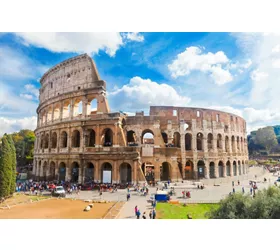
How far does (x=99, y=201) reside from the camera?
14.4 meters

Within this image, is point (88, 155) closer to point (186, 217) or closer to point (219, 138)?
point (186, 217)

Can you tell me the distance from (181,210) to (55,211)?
764cm

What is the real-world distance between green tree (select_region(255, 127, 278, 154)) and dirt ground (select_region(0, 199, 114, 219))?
49946 millimetres

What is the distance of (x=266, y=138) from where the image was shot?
166 ft

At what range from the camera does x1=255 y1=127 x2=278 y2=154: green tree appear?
5028 centimetres

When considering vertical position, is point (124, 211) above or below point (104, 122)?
below

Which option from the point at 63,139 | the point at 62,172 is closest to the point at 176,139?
the point at 63,139

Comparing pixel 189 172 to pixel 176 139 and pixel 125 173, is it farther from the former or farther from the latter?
pixel 125 173

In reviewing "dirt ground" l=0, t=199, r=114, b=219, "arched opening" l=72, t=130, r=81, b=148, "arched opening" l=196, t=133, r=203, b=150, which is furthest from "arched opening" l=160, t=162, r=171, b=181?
"arched opening" l=72, t=130, r=81, b=148

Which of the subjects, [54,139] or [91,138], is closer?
[91,138]

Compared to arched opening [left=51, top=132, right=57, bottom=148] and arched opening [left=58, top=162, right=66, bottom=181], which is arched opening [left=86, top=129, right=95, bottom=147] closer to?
arched opening [left=58, top=162, right=66, bottom=181]

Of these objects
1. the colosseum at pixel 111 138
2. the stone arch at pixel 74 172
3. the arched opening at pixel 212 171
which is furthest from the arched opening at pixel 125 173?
the arched opening at pixel 212 171

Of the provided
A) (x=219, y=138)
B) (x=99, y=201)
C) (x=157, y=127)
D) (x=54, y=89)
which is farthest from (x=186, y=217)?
(x=54, y=89)

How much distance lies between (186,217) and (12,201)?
1189 centimetres
